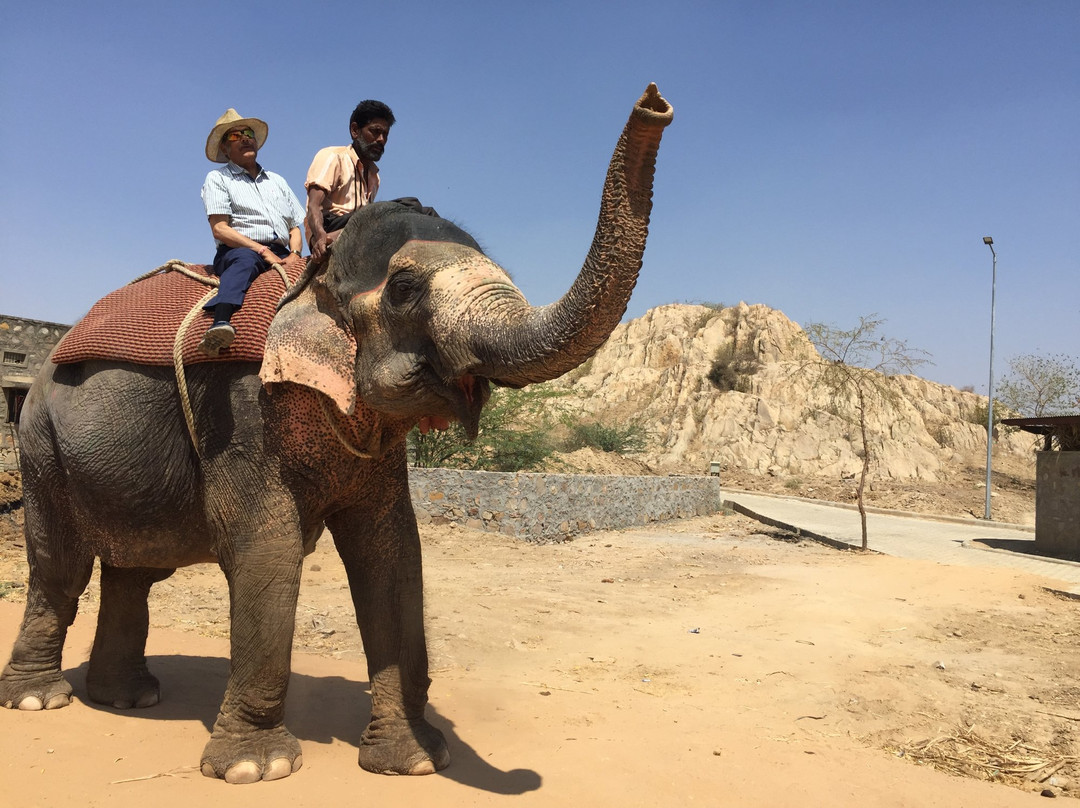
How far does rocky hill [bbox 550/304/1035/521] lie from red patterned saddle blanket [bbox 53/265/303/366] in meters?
30.6

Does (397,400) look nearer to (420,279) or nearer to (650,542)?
(420,279)

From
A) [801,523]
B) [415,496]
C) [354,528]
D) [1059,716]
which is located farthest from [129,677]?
[801,523]

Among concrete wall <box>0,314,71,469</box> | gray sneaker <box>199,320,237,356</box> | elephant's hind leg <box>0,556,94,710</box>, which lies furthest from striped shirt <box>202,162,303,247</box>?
concrete wall <box>0,314,71,469</box>

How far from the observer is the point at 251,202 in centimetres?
478

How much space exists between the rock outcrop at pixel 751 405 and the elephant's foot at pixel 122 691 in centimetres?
3342

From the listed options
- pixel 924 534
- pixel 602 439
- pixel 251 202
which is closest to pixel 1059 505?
pixel 924 534

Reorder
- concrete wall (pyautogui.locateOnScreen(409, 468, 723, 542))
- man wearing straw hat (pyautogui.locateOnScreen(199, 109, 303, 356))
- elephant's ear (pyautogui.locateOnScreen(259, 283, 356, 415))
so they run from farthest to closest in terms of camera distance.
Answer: concrete wall (pyautogui.locateOnScreen(409, 468, 723, 542)) < man wearing straw hat (pyautogui.locateOnScreen(199, 109, 303, 356)) < elephant's ear (pyautogui.locateOnScreen(259, 283, 356, 415))

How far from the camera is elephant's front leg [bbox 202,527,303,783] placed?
3.91 meters

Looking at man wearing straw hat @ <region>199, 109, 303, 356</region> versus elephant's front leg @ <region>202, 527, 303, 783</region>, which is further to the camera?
man wearing straw hat @ <region>199, 109, 303, 356</region>

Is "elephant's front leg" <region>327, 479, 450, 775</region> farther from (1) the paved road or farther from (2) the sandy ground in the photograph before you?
(1) the paved road

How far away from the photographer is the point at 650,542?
649 inches

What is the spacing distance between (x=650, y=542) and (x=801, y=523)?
608cm

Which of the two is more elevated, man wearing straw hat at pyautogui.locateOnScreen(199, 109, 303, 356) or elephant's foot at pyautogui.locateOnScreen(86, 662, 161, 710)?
man wearing straw hat at pyautogui.locateOnScreen(199, 109, 303, 356)

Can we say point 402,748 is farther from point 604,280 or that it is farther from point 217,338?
point 604,280
